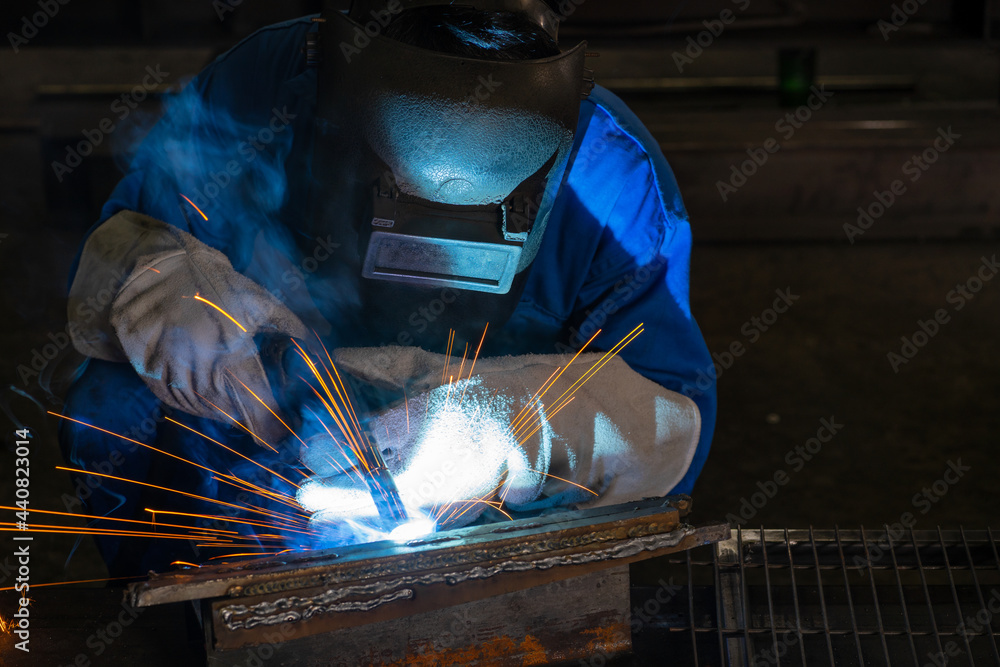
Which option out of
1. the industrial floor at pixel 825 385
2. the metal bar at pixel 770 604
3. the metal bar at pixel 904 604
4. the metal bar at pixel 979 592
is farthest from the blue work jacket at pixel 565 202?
the industrial floor at pixel 825 385

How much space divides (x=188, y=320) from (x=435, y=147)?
1.70 ft

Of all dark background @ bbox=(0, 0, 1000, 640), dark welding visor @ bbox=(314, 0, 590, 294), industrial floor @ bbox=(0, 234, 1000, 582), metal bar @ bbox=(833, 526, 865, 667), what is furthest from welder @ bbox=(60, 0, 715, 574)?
dark background @ bbox=(0, 0, 1000, 640)

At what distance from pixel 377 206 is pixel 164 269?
0.44m

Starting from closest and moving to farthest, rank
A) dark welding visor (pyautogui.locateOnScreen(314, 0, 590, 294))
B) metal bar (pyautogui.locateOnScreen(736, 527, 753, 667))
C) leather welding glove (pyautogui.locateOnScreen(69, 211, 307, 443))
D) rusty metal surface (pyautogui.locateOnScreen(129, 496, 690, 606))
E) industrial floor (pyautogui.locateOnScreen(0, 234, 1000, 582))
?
rusty metal surface (pyautogui.locateOnScreen(129, 496, 690, 606)), dark welding visor (pyautogui.locateOnScreen(314, 0, 590, 294)), metal bar (pyautogui.locateOnScreen(736, 527, 753, 667)), leather welding glove (pyautogui.locateOnScreen(69, 211, 307, 443)), industrial floor (pyautogui.locateOnScreen(0, 234, 1000, 582))

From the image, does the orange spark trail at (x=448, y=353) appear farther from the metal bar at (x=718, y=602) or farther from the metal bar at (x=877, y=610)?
the metal bar at (x=877, y=610)

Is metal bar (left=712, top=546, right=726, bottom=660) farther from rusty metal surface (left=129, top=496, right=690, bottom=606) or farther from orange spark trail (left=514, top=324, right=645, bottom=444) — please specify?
orange spark trail (left=514, top=324, right=645, bottom=444)

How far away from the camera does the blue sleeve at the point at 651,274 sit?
5.31 ft

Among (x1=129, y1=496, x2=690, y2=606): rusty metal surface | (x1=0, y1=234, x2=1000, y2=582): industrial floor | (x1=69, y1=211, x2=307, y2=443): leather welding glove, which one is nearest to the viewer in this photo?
(x1=129, y1=496, x2=690, y2=606): rusty metal surface

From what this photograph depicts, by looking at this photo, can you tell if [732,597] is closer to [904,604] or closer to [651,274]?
[904,604]

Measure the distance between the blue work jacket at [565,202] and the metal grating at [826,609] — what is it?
28cm

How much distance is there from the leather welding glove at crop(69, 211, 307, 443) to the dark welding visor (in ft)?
0.81

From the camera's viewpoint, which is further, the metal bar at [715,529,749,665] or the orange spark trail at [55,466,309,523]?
the orange spark trail at [55,466,309,523]

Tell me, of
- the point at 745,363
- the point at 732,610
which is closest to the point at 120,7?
the point at 745,363

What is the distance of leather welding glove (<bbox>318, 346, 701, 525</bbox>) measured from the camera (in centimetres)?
137
